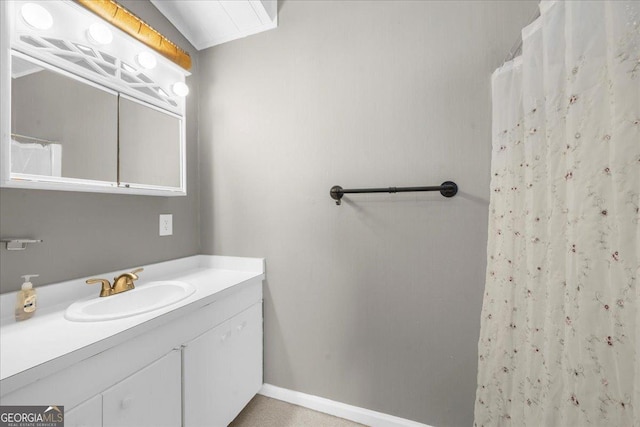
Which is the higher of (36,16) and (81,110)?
(36,16)

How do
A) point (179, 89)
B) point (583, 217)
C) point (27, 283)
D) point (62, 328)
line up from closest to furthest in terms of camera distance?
1. point (583, 217)
2. point (62, 328)
3. point (27, 283)
4. point (179, 89)

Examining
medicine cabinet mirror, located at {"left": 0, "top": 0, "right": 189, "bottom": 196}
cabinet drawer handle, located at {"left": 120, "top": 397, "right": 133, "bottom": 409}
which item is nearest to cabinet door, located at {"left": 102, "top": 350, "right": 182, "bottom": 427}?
cabinet drawer handle, located at {"left": 120, "top": 397, "right": 133, "bottom": 409}

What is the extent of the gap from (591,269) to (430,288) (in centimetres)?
69

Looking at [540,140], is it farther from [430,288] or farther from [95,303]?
[95,303]

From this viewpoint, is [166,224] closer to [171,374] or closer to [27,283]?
[27,283]

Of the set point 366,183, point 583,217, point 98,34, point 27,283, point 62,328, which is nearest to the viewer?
point 583,217

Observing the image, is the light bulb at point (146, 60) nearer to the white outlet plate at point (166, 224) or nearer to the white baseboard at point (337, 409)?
the white outlet plate at point (166, 224)

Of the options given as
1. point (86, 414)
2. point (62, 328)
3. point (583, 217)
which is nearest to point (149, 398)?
point (86, 414)

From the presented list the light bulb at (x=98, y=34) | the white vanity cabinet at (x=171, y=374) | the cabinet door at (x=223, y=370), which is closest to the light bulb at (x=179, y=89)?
the light bulb at (x=98, y=34)

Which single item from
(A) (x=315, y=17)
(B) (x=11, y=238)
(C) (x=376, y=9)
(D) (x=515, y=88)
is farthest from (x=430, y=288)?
(B) (x=11, y=238)

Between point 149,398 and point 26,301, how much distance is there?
56cm

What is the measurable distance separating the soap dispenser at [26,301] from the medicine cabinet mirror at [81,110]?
363 mm

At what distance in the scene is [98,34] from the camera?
1.04 m

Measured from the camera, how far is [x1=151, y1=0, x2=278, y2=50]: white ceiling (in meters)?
1.41
